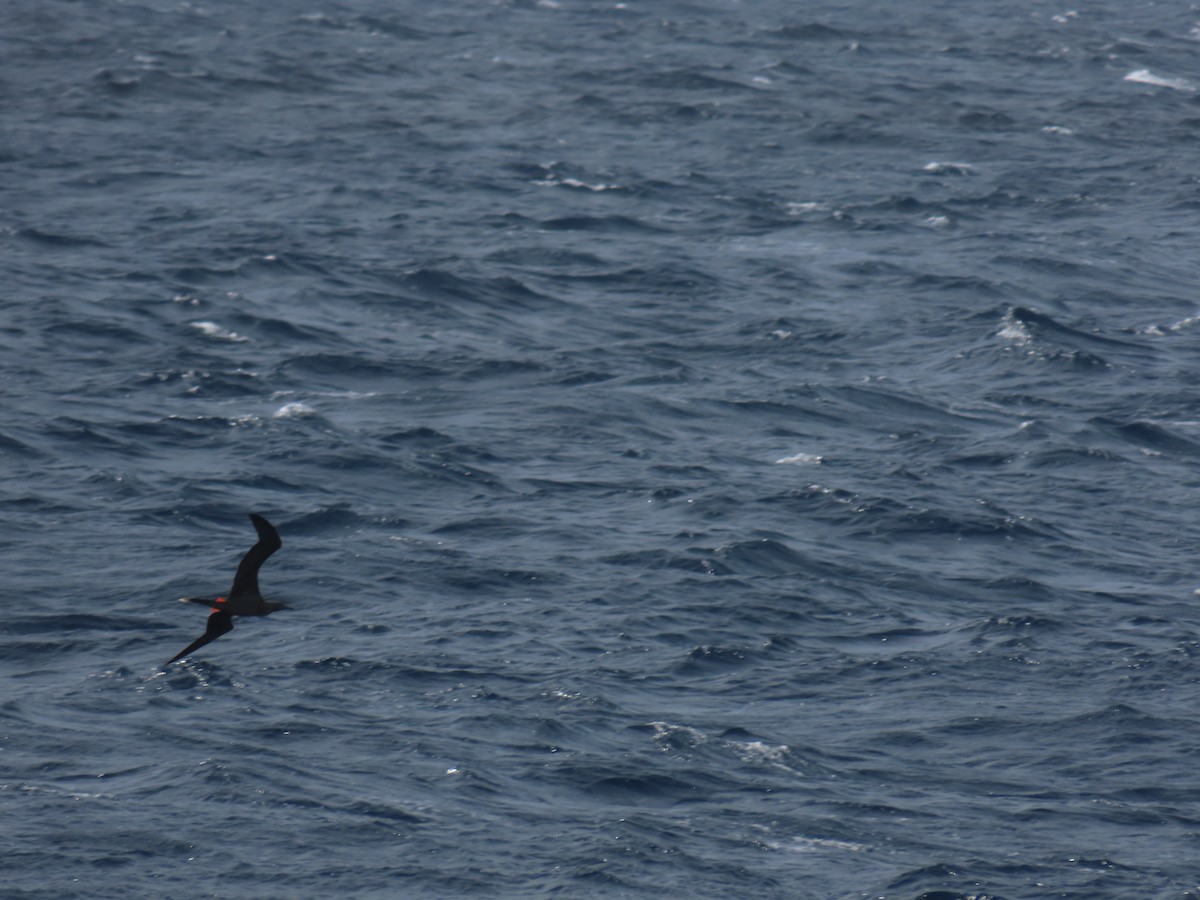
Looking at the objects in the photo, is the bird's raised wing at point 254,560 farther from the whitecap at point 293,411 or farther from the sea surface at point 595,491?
the whitecap at point 293,411

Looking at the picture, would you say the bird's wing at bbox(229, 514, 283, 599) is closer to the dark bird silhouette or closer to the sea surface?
the dark bird silhouette

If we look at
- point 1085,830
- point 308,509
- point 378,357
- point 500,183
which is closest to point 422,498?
point 308,509

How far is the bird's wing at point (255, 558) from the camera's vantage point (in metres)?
29.8

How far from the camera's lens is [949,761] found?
44406mm

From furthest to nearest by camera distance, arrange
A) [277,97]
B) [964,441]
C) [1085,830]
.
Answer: [277,97] < [964,441] < [1085,830]

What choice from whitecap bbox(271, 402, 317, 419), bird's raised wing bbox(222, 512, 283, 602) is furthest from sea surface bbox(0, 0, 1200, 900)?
bird's raised wing bbox(222, 512, 283, 602)

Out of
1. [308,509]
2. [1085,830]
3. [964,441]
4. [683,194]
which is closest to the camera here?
[1085,830]

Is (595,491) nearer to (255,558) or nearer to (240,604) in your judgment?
(240,604)

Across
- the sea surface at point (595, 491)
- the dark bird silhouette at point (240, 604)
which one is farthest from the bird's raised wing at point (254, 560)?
the sea surface at point (595, 491)

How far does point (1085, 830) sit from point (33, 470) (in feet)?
101

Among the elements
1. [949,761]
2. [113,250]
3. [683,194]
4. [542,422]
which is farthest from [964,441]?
[113,250]

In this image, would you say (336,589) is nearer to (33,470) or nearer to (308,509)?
(308,509)

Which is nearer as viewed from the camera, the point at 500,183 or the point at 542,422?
the point at 542,422

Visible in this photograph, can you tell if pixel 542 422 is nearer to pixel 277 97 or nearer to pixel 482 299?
pixel 482 299
